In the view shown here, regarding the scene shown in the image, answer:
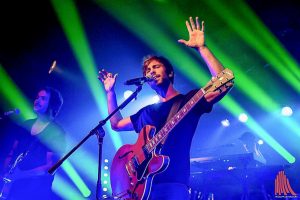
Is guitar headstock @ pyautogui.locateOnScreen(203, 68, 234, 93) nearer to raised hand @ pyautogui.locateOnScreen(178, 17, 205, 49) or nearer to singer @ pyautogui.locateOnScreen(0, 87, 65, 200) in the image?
raised hand @ pyautogui.locateOnScreen(178, 17, 205, 49)

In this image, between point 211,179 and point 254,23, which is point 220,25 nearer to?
point 254,23

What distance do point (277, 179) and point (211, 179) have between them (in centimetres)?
92

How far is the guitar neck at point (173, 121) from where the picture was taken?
2671mm

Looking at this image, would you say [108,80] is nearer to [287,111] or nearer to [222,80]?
[222,80]

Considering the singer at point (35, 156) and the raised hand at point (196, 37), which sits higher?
the raised hand at point (196, 37)

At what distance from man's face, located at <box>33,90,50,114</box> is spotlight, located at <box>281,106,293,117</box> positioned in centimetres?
622

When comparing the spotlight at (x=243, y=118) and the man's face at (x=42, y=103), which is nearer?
the man's face at (x=42, y=103)

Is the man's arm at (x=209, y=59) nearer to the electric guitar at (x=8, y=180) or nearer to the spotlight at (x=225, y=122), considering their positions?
the electric guitar at (x=8, y=180)

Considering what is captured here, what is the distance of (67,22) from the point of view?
6.40m

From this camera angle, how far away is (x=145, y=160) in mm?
2607

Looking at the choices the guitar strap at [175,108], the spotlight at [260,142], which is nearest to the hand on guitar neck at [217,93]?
the guitar strap at [175,108]

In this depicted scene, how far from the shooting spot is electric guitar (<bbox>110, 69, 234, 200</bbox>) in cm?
248

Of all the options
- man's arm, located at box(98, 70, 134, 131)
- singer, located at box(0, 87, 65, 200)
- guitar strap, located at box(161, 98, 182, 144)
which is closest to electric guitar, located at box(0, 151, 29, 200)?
singer, located at box(0, 87, 65, 200)

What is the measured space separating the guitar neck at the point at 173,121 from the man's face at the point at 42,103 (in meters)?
2.02
